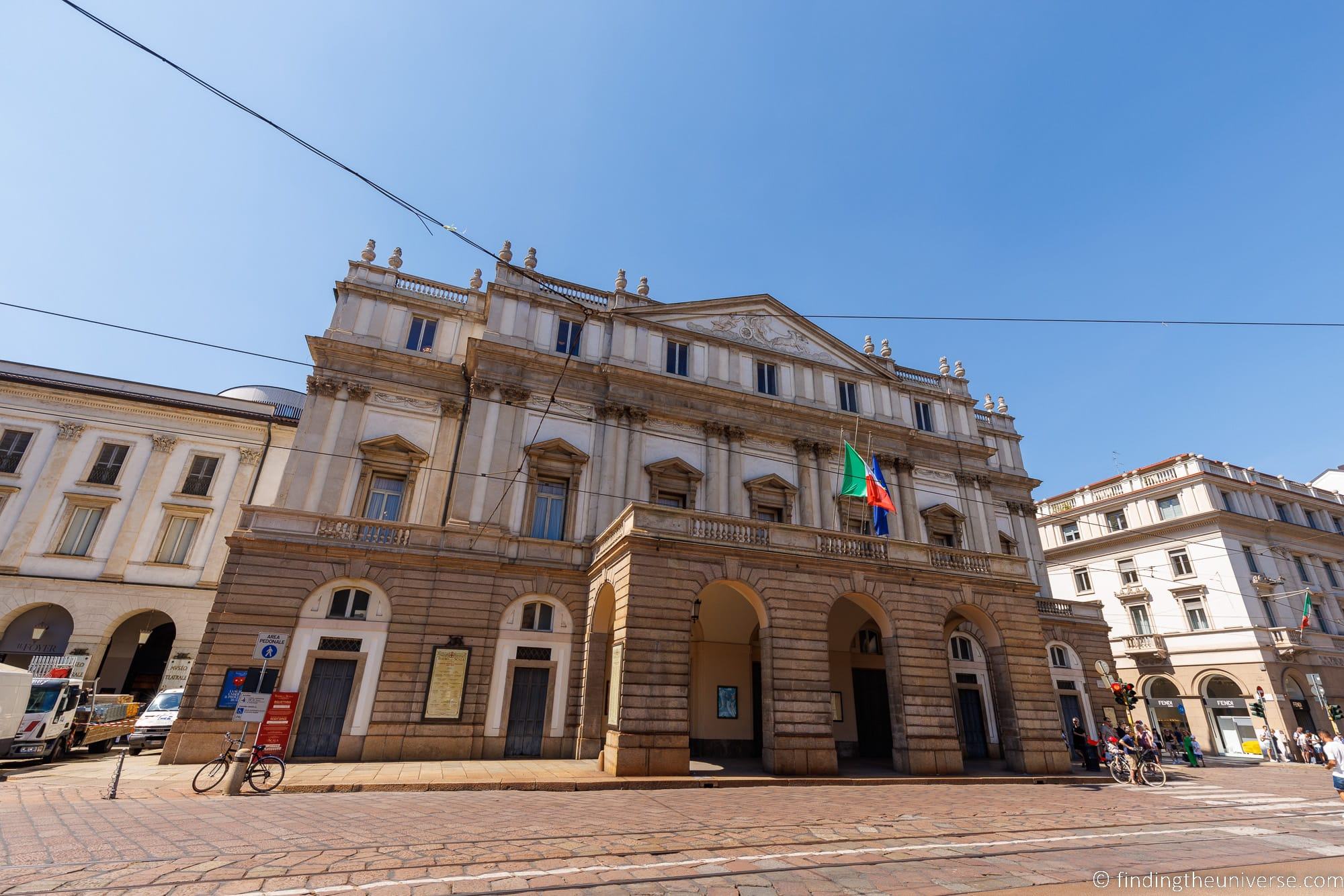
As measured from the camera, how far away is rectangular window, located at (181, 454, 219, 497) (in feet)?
92.7

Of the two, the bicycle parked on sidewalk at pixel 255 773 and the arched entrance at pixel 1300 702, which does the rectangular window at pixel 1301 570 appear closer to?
the arched entrance at pixel 1300 702

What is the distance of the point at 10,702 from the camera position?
1605 centimetres

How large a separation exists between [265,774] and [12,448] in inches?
1019

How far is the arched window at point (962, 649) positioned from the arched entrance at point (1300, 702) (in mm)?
20232

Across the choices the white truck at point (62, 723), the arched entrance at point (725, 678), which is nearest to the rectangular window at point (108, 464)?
the white truck at point (62, 723)

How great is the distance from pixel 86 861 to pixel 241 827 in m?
1.95

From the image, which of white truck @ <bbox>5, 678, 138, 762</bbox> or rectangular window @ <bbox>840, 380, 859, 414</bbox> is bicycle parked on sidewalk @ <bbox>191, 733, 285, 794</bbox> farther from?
rectangular window @ <bbox>840, 380, 859, 414</bbox>

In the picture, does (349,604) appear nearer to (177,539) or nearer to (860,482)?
(177,539)

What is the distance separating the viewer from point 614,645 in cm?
1670

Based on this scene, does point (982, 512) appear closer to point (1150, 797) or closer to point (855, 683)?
point (855, 683)

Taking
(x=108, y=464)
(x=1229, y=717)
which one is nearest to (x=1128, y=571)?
(x=1229, y=717)

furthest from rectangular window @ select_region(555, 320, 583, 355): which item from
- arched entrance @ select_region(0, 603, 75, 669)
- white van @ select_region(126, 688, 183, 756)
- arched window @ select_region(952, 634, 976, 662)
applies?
arched entrance @ select_region(0, 603, 75, 669)

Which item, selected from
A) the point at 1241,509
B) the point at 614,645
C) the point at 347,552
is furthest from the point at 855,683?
the point at 1241,509

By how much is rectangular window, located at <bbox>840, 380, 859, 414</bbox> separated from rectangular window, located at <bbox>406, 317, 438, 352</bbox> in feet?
57.9
